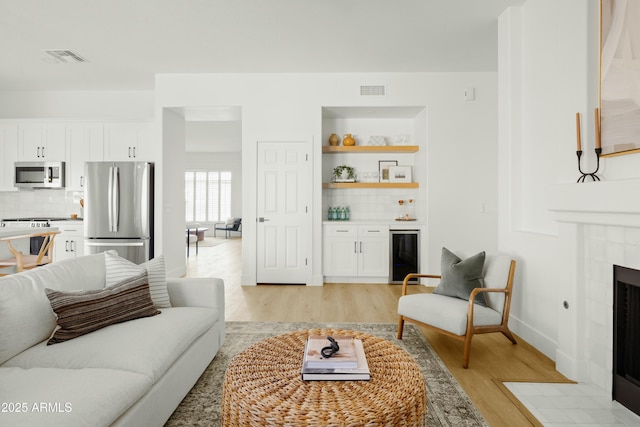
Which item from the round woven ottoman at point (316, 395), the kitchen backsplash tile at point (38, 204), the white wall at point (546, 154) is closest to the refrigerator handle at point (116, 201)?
the kitchen backsplash tile at point (38, 204)

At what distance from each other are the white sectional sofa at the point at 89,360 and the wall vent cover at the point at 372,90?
3749 millimetres

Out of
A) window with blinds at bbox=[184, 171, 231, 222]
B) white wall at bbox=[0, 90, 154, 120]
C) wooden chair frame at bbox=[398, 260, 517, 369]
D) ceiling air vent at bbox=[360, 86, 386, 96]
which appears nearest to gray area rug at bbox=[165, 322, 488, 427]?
wooden chair frame at bbox=[398, 260, 517, 369]

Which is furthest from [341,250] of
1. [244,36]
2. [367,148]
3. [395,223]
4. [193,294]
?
[244,36]

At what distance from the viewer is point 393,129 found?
569 cm

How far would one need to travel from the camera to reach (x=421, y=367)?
2.52 m

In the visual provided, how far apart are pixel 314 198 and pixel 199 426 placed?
353 cm

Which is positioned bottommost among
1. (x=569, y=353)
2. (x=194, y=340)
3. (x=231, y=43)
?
(x=569, y=353)

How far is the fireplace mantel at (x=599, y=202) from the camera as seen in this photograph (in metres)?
1.87

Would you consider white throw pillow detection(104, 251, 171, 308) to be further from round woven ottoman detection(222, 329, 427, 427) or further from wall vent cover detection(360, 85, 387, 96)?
wall vent cover detection(360, 85, 387, 96)

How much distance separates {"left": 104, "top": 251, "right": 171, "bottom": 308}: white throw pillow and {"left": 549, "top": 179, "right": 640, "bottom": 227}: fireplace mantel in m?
2.74

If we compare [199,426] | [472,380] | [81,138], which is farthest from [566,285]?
[81,138]

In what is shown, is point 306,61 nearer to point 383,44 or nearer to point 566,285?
point 383,44

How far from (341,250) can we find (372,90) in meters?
2.28

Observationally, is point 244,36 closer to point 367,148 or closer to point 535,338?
point 367,148
